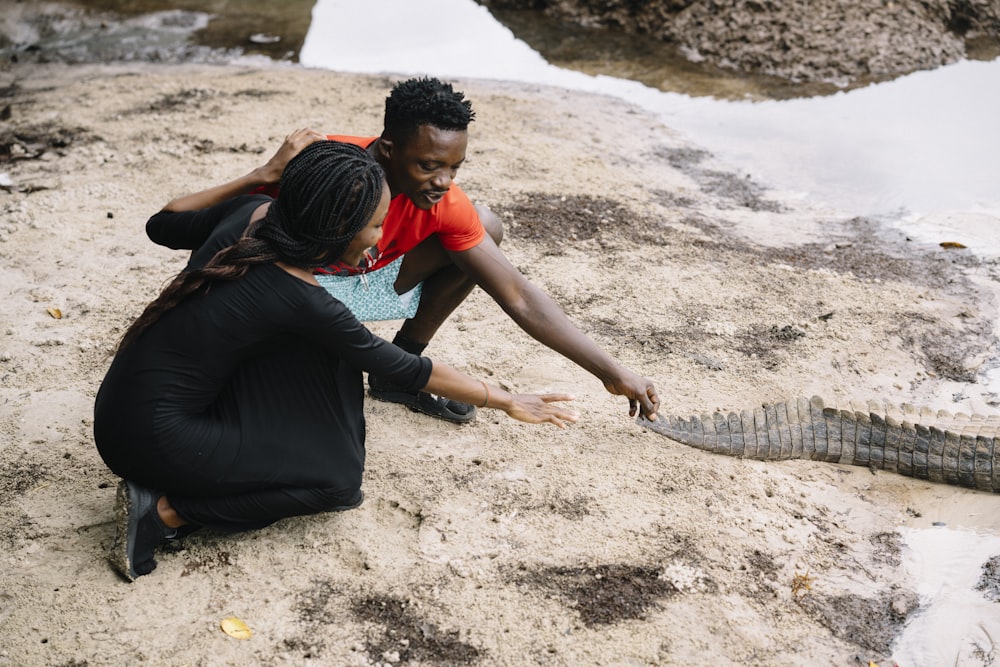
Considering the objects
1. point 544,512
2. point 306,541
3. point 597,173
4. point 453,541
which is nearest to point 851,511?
point 544,512

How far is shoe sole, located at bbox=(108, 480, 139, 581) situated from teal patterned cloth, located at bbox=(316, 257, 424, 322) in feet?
2.90

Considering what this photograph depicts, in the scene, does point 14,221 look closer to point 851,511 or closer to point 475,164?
point 475,164

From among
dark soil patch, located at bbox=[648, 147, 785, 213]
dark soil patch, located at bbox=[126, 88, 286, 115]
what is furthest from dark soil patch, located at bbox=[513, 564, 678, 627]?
dark soil patch, located at bbox=[126, 88, 286, 115]

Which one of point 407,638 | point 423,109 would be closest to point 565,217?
point 423,109

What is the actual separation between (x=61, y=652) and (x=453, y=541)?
1.02 meters

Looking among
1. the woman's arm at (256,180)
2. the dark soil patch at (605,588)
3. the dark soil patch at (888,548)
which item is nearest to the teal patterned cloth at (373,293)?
the woman's arm at (256,180)

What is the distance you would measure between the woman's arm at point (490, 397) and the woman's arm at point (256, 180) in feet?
2.45

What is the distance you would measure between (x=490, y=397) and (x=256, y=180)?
91 centimetres

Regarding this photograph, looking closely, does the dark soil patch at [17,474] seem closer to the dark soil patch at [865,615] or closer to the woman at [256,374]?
the woman at [256,374]

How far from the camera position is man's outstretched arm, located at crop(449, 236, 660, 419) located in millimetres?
2551

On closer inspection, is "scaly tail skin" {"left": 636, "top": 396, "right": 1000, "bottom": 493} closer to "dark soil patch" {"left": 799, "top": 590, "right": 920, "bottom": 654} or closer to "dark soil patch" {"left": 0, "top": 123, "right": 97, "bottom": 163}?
"dark soil patch" {"left": 799, "top": 590, "right": 920, "bottom": 654}

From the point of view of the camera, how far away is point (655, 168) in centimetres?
555

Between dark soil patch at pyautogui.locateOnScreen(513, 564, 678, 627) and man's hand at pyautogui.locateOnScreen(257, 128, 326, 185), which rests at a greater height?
man's hand at pyautogui.locateOnScreen(257, 128, 326, 185)

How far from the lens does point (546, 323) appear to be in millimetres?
2602
